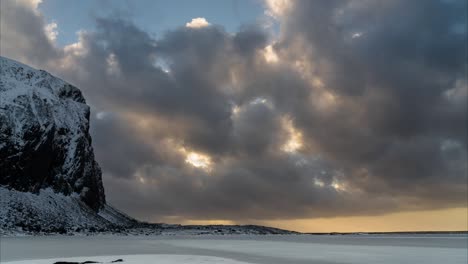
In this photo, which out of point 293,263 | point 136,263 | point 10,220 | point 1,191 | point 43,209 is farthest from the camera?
point 43,209

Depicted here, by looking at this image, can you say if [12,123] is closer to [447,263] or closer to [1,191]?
[1,191]

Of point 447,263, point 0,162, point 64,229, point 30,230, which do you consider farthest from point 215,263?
point 0,162

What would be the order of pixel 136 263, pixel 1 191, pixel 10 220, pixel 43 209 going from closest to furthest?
1. pixel 136 263
2. pixel 10 220
3. pixel 1 191
4. pixel 43 209

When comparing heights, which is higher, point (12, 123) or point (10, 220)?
point (12, 123)

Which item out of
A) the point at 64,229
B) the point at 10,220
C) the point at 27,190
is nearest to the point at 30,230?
the point at 10,220

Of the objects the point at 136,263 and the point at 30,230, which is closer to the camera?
the point at 136,263

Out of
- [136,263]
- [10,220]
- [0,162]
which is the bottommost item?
[136,263]

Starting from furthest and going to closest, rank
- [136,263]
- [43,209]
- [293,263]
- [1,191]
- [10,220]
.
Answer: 1. [43,209]
2. [1,191]
3. [10,220]
4. [293,263]
5. [136,263]

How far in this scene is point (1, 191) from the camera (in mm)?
182375

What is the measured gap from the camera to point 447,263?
3534 centimetres

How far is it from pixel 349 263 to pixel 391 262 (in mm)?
3241

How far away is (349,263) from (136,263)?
51.9 feet

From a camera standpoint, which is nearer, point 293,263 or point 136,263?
point 136,263

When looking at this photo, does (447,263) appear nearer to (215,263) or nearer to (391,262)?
(391,262)
